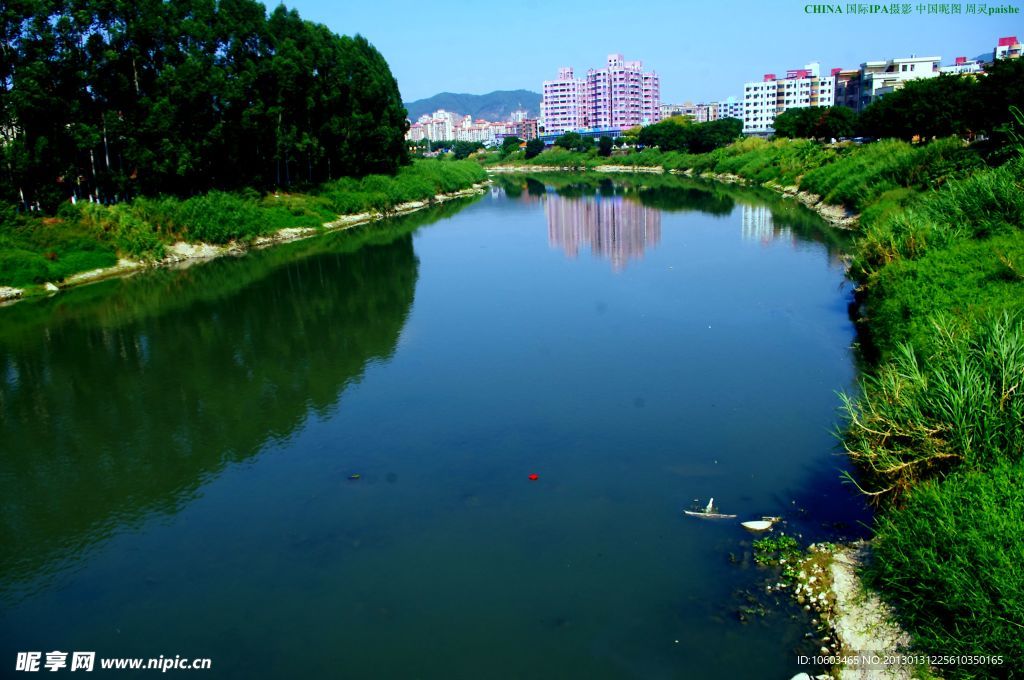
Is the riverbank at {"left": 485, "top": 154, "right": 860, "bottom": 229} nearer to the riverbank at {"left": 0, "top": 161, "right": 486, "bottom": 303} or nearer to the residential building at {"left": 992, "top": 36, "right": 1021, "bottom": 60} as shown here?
the riverbank at {"left": 0, "top": 161, "right": 486, "bottom": 303}

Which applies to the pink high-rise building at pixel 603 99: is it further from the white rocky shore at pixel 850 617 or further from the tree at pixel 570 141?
the white rocky shore at pixel 850 617

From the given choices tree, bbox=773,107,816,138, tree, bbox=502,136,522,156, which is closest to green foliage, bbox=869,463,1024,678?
tree, bbox=773,107,816,138

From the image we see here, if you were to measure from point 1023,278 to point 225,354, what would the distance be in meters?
12.8

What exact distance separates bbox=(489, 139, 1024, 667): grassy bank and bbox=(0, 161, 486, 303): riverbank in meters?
19.8

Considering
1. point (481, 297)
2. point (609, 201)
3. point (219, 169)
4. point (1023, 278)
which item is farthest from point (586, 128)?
point (1023, 278)

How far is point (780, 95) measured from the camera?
10025 centimetres

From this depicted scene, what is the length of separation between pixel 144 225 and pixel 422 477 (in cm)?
1974

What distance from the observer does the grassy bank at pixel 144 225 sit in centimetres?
2091

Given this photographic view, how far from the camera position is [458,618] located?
6535 millimetres

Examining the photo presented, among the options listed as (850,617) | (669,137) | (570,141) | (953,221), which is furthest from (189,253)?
(570,141)

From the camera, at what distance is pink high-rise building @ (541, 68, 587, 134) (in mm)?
126250

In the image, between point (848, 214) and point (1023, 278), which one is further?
point (848, 214)

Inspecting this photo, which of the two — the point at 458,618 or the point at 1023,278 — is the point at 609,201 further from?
the point at 458,618

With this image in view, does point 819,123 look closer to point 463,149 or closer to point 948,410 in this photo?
point 948,410
